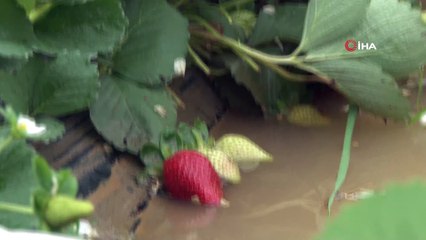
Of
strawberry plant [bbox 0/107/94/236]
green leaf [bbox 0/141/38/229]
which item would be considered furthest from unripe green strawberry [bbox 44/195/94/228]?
green leaf [bbox 0/141/38/229]

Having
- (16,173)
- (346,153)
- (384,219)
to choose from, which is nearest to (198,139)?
(346,153)

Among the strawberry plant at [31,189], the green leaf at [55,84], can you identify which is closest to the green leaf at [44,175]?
the strawberry plant at [31,189]

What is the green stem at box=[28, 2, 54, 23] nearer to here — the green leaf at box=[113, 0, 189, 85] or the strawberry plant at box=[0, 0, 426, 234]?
the strawberry plant at box=[0, 0, 426, 234]

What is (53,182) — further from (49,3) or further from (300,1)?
(300,1)

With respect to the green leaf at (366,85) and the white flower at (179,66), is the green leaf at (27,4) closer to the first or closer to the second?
the white flower at (179,66)

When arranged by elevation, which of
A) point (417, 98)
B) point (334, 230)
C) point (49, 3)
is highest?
point (334, 230)

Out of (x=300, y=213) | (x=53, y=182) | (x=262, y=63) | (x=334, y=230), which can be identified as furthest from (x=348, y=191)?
(x=334, y=230)
